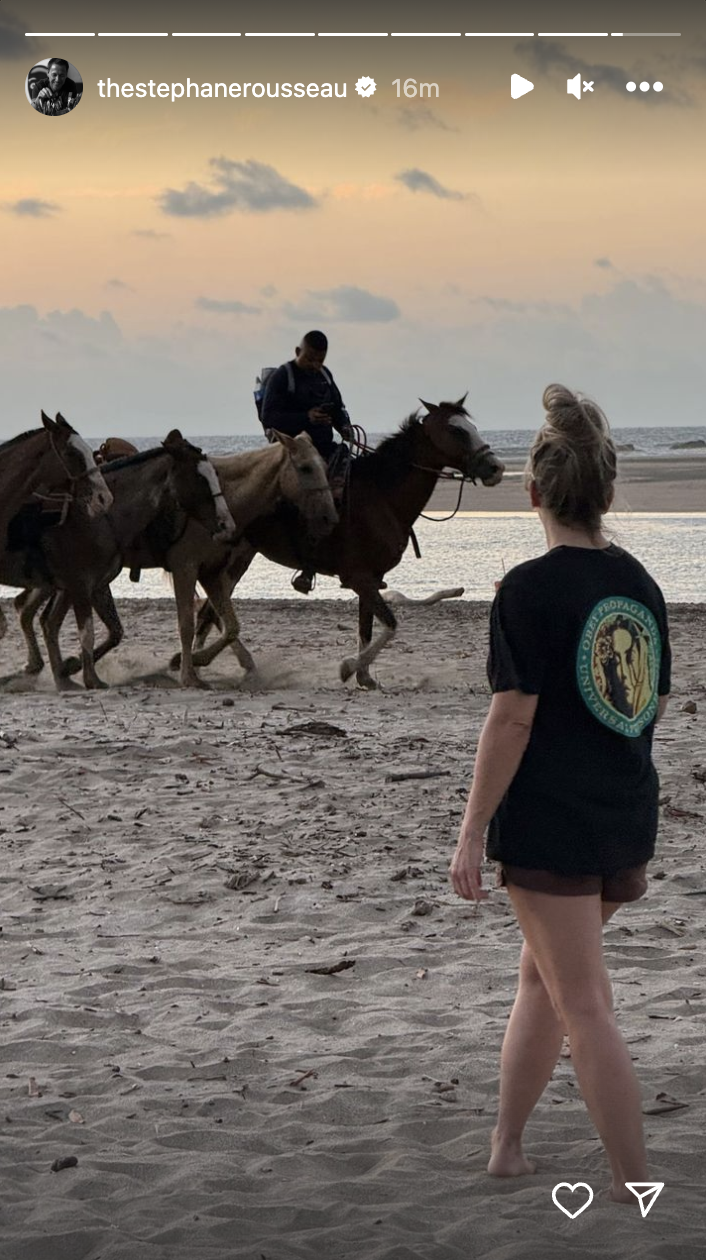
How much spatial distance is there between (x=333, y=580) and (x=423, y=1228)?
60.6 feet

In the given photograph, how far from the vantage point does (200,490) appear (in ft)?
40.7

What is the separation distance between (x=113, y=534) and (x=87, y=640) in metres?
0.88

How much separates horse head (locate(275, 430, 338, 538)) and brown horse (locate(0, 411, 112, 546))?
1.58 m

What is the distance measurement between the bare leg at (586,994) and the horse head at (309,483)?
29.9ft

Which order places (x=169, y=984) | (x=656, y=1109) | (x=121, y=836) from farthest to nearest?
(x=121, y=836), (x=169, y=984), (x=656, y=1109)

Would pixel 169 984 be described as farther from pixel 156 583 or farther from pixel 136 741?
pixel 156 583

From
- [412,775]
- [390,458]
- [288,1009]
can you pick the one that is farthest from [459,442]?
[288,1009]

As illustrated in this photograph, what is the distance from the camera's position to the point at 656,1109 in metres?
4.38

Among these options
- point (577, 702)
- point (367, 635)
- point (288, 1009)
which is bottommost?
point (288, 1009)

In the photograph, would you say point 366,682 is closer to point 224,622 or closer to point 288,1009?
point 224,622

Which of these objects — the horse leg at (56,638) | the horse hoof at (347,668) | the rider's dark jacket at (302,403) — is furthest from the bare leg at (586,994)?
the rider's dark jacket at (302,403)

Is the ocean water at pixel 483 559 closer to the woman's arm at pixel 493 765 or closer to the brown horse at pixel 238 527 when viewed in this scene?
the brown horse at pixel 238 527

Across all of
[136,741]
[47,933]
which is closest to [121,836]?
[47,933]

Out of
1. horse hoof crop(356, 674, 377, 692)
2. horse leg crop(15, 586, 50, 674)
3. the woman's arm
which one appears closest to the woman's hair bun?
the woman's arm
